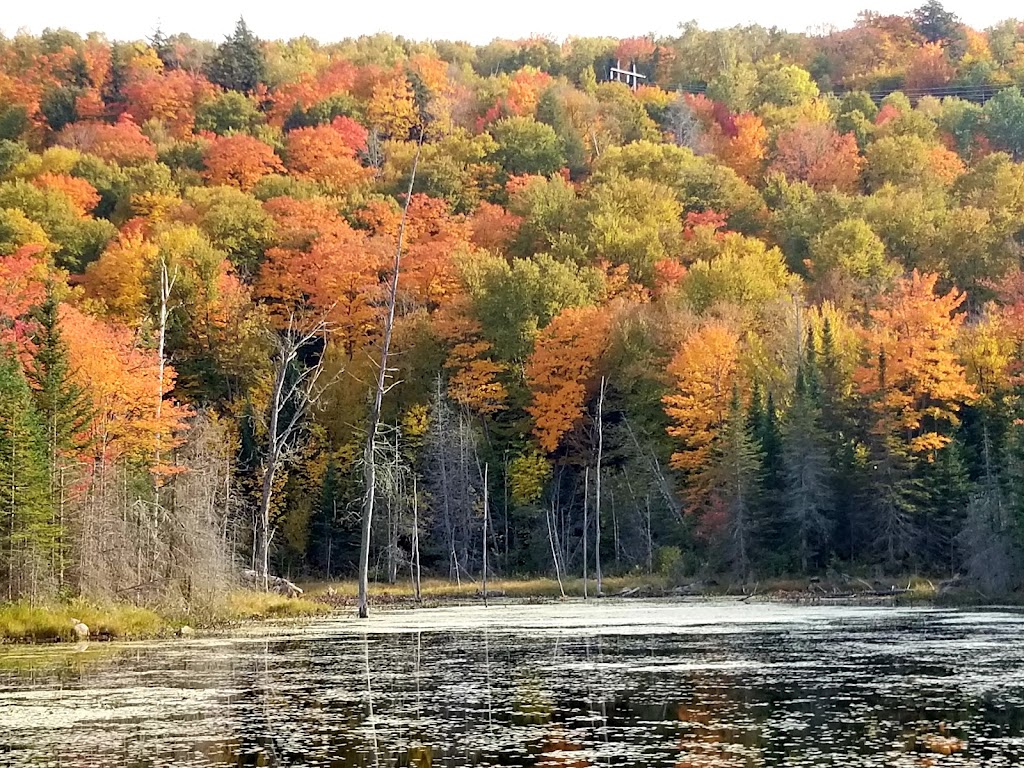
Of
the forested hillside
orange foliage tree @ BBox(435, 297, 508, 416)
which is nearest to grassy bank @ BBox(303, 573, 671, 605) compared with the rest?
the forested hillside

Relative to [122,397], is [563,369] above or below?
above

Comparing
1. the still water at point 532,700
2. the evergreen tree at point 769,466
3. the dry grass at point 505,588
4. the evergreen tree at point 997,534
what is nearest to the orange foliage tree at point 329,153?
the dry grass at point 505,588

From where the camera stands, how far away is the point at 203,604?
112 ft

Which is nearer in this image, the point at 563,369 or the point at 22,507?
the point at 22,507

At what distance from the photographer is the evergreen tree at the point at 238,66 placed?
111 m

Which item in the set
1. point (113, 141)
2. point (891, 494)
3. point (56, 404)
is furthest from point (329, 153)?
point (56, 404)

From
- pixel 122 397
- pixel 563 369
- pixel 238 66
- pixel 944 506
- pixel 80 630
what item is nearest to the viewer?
pixel 80 630

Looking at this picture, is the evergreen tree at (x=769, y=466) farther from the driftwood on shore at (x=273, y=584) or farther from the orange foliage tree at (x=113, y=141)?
the orange foliage tree at (x=113, y=141)

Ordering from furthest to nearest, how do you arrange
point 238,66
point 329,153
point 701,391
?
point 238,66 → point 329,153 → point 701,391

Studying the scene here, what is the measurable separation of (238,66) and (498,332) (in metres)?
53.7

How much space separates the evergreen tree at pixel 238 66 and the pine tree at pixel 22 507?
8072cm

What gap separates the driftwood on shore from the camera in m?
44.3

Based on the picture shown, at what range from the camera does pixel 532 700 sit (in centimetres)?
1730

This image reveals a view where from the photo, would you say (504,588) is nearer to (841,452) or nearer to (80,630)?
(841,452)
